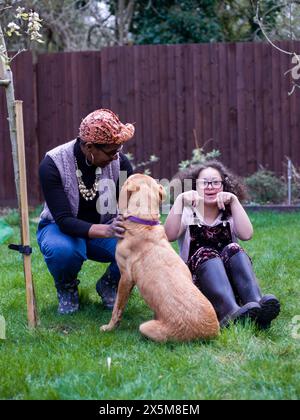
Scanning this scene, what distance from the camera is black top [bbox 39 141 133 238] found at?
190 inches

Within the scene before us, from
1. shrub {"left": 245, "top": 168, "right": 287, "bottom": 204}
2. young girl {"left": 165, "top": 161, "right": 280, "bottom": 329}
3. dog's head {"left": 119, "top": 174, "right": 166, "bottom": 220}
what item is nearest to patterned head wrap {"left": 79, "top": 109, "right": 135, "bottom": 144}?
dog's head {"left": 119, "top": 174, "right": 166, "bottom": 220}

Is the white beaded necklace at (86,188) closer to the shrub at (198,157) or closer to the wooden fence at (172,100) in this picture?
the shrub at (198,157)

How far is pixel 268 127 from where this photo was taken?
35.7 ft

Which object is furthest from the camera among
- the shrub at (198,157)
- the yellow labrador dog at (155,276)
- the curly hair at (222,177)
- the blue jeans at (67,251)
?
the shrub at (198,157)

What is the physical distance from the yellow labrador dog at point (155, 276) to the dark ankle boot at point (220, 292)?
25 cm

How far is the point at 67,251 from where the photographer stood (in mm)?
4938

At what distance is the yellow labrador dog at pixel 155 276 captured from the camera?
4.13m

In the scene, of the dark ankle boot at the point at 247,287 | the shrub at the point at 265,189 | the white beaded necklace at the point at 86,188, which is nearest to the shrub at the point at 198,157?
the shrub at the point at 265,189

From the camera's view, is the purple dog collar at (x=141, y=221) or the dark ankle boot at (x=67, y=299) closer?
the purple dog collar at (x=141, y=221)

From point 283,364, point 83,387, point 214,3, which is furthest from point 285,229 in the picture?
point 214,3

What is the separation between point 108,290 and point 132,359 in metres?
1.42

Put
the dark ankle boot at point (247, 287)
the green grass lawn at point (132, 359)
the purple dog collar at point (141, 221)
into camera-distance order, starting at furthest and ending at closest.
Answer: the purple dog collar at point (141, 221)
the dark ankle boot at point (247, 287)
the green grass lawn at point (132, 359)

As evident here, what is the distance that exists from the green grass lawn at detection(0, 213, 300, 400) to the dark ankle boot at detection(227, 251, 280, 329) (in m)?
0.11

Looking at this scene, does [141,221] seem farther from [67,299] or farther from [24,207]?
[67,299]
